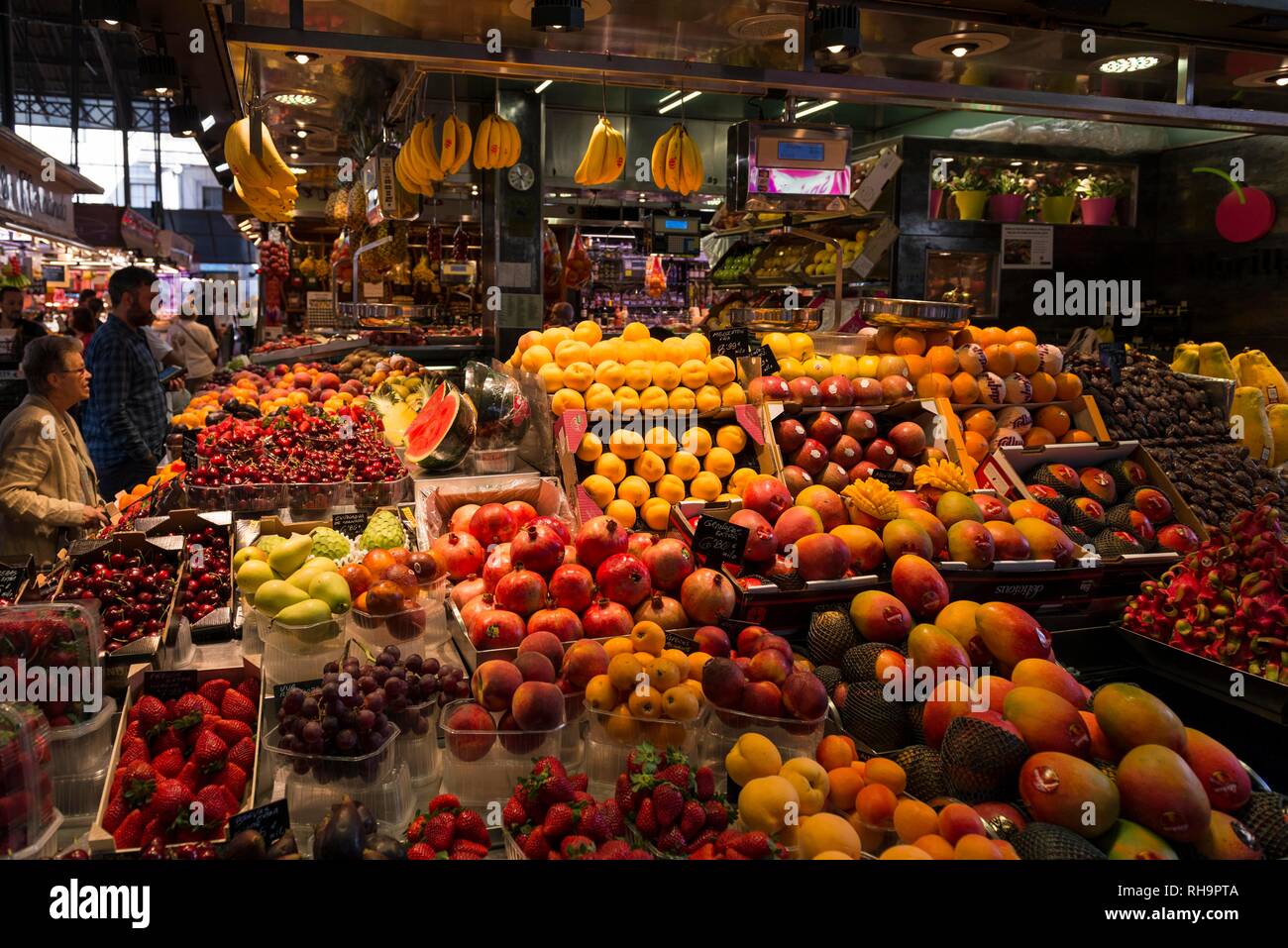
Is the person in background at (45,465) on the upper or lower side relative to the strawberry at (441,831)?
upper

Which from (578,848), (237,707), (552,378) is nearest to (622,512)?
(552,378)

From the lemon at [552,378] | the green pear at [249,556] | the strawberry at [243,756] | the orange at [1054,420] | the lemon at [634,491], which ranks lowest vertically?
the strawberry at [243,756]

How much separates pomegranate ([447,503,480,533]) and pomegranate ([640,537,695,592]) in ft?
2.35

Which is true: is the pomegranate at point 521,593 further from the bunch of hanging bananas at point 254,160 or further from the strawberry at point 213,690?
the bunch of hanging bananas at point 254,160

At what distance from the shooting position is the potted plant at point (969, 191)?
812cm

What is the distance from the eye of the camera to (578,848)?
158cm

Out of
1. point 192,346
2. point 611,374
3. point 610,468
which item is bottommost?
point 610,468

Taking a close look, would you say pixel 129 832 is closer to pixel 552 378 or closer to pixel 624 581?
pixel 624 581

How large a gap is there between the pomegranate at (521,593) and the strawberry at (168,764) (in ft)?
2.74

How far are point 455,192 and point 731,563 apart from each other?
365 inches

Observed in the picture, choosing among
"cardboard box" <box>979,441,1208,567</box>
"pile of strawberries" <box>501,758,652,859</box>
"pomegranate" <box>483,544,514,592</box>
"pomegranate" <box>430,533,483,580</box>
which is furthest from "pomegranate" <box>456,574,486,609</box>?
"cardboard box" <box>979,441,1208,567</box>

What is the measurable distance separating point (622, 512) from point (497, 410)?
0.81m

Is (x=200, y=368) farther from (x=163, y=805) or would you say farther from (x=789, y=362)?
(x=163, y=805)

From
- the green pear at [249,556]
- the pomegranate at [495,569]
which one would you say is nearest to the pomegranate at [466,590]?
the pomegranate at [495,569]
